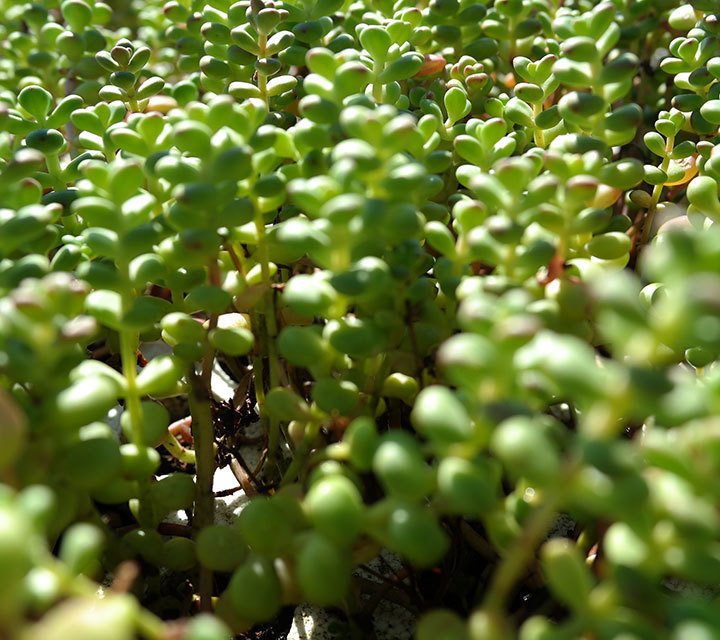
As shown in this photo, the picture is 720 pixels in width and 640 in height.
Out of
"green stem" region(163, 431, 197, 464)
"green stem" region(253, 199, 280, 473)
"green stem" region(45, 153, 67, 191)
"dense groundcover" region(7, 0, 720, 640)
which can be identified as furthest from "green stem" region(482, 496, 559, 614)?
"green stem" region(45, 153, 67, 191)

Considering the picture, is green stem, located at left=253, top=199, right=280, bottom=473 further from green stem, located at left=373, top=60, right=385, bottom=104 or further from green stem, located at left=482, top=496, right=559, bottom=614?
green stem, located at left=482, top=496, right=559, bottom=614

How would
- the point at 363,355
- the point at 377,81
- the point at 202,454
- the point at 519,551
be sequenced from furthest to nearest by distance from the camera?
the point at 377,81 → the point at 202,454 → the point at 363,355 → the point at 519,551

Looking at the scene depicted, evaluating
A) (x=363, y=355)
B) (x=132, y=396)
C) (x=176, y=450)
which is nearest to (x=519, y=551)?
(x=363, y=355)

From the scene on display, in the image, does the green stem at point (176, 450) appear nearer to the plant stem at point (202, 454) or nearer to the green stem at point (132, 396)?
the plant stem at point (202, 454)

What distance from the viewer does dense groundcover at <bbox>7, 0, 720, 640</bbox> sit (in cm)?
46

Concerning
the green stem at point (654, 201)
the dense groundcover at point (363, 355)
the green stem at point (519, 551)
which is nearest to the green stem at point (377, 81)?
the dense groundcover at point (363, 355)

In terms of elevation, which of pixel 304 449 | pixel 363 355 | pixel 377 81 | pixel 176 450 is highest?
pixel 377 81

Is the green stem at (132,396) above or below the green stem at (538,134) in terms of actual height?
below

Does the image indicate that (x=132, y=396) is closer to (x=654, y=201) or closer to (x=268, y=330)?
(x=268, y=330)

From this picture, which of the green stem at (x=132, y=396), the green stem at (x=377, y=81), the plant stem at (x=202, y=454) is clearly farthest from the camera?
the green stem at (x=377, y=81)

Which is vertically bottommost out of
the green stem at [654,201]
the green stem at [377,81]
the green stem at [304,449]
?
the green stem at [304,449]

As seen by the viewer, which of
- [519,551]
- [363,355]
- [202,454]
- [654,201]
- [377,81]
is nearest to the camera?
[519,551]

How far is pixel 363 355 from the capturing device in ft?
2.10

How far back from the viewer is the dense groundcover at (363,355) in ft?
1.52
